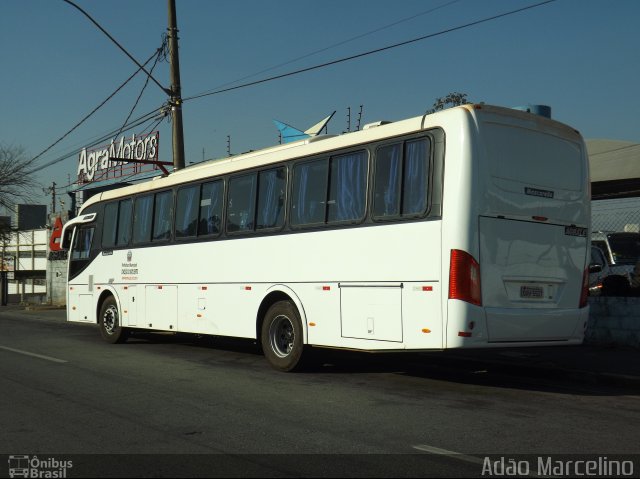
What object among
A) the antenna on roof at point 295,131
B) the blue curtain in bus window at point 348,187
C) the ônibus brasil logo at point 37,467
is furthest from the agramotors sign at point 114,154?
the ônibus brasil logo at point 37,467

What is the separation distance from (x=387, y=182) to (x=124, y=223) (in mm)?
8006

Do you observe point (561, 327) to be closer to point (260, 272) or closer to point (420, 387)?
point (420, 387)

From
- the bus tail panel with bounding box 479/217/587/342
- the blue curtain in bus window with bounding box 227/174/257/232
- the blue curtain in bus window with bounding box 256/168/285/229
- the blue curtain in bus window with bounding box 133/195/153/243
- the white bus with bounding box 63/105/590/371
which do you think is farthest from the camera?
the blue curtain in bus window with bounding box 133/195/153/243

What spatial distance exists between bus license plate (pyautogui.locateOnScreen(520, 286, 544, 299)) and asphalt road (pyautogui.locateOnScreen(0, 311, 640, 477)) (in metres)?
1.22

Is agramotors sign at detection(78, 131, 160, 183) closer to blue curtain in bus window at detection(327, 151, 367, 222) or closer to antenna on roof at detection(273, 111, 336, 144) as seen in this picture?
antenna on roof at detection(273, 111, 336, 144)

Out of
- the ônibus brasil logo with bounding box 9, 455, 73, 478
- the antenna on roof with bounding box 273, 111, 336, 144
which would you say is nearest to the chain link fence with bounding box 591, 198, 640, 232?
the antenna on roof with bounding box 273, 111, 336, 144

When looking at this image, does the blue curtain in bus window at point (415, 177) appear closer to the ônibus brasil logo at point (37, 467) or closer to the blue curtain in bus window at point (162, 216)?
the ônibus brasil logo at point (37, 467)

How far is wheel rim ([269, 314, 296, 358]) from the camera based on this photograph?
11039mm

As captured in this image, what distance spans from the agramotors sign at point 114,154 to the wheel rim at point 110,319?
19.1 metres

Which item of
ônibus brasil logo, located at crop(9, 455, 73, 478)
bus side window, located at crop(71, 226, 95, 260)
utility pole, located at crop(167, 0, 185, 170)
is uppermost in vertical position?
utility pole, located at crop(167, 0, 185, 170)

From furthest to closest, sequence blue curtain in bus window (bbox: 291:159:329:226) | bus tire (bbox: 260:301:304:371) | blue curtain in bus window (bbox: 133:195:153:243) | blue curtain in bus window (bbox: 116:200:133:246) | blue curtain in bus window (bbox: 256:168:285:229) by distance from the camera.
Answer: blue curtain in bus window (bbox: 116:200:133:246) < blue curtain in bus window (bbox: 133:195:153:243) < blue curtain in bus window (bbox: 256:168:285:229) < bus tire (bbox: 260:301:304:371) < blue curtain in bus window (bbox: 291:159:329:226)

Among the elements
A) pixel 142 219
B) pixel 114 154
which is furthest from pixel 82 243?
pixel 114 154

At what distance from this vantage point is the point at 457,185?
8.41 meters

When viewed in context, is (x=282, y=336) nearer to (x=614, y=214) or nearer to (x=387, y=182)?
(x=387, y=182)
